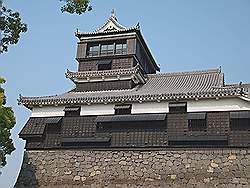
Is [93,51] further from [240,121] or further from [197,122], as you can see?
[240,121]

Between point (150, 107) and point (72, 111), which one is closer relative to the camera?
point (150, 107)

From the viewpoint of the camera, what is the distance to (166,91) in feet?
73.0

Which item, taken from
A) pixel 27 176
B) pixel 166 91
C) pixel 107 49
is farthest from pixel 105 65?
pixel 27 176

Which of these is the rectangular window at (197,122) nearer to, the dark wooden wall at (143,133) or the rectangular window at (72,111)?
the dark wooden wall at (143,133)

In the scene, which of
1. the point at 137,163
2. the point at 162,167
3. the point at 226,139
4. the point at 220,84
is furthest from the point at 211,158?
the point at 220,84

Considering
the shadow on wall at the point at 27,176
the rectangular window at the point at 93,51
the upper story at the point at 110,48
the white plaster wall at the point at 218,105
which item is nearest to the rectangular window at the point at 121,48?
the upper story at the point at 110,48

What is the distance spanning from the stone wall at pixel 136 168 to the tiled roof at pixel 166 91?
11.0 feet

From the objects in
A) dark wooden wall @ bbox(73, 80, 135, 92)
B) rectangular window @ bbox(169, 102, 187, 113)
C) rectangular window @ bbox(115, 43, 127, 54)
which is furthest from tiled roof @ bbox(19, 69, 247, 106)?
rectangular window @ bbox(115, 43, 127, 54)

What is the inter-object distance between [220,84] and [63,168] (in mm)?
11869

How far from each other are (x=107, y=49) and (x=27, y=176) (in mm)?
11441

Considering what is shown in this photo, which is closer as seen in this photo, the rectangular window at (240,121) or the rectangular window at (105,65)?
the rectangular window at (240,121)

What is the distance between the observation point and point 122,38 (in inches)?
1048

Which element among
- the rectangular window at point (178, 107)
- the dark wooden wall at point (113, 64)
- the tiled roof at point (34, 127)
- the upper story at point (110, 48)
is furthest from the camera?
the upper story at point (110, 48)

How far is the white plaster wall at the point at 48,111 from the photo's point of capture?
76.1 ft
